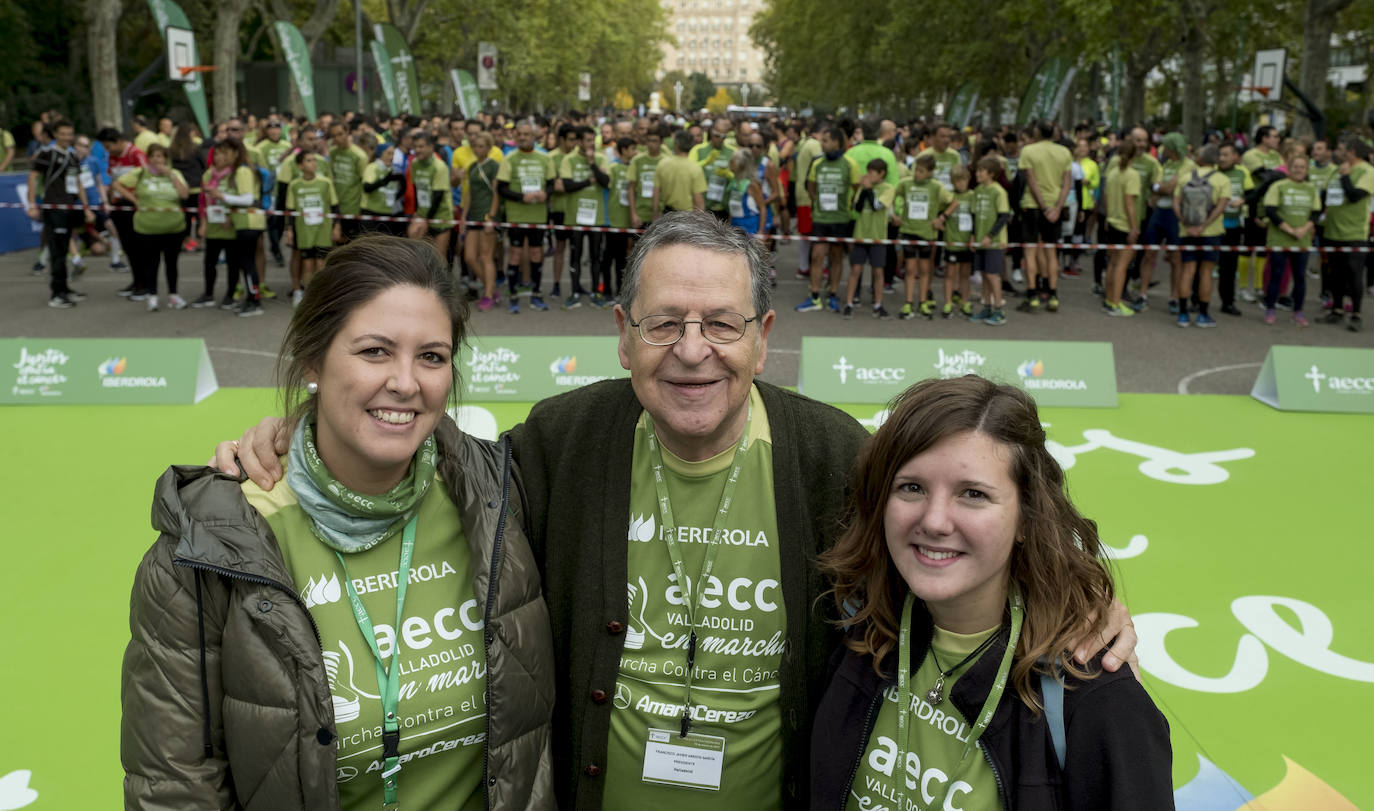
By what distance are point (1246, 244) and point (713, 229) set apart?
1353 centimetres

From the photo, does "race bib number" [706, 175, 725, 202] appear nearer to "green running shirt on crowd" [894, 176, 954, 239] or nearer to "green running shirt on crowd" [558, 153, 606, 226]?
"green running shirt on crowd" [558, 153, 606, 226]

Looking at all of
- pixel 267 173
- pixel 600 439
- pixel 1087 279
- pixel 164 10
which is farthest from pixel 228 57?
pixel 600 439

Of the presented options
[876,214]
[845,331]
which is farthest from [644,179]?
[845,331]

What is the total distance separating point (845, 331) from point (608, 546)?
1085 cm

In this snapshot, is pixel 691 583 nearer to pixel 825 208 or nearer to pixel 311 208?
pixel 311 208

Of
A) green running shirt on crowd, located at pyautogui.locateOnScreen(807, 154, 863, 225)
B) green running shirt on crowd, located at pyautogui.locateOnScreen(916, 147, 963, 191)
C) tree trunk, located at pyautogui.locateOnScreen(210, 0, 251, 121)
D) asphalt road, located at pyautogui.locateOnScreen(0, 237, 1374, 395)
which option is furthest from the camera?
tree trunk, located at pyautogui.locateOnScreen(210, 0, 251, 121)

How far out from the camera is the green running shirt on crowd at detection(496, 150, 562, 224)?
13500 millimetres

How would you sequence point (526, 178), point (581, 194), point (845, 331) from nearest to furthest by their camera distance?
point (845, 331), point (526, 178), point (581, 194)

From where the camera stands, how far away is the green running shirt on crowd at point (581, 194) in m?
13.8

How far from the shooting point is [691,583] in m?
2.47

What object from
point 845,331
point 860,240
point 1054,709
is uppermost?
point 860,240

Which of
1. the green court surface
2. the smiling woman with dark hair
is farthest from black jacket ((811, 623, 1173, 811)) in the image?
the green court surface

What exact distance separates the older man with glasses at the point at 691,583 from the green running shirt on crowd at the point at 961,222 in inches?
425

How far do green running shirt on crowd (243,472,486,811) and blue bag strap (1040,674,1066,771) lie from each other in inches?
43.2
